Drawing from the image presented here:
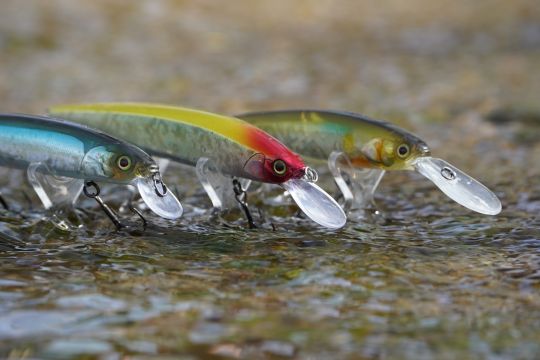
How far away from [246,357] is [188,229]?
3.79 feet

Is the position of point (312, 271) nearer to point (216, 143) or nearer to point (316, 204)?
point (316, 204)

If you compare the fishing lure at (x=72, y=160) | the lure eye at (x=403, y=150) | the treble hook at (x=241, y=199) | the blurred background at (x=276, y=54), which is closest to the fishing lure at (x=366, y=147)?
the lure eye at (x=403, y=150)

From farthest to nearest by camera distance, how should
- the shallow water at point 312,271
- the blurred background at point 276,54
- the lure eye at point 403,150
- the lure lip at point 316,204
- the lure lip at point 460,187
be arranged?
1. the blurred background at point 276,54
2. the lure eye at point 403,150
3. the lure lip at point 460,187
4. the lure lip at point 316,204
5. the shallow water at point 312,271

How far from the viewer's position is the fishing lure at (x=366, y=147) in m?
3.24

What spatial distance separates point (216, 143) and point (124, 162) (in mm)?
339

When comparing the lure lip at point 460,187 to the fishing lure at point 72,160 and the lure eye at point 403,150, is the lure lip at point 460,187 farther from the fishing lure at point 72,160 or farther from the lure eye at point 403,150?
the fishing lure at point 72,160

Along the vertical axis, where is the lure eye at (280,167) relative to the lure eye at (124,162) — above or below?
above

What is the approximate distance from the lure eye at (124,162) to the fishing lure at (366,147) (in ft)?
2.30

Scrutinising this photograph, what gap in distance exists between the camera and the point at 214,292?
2664 mm

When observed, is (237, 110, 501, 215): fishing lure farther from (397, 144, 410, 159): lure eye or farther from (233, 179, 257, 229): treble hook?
(233, 179, 257, 229): treble hook

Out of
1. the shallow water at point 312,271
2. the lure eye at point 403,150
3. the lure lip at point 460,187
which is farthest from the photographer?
the lure eye at point 403,150

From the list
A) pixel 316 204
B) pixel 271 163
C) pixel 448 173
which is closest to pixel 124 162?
pixel 271 163

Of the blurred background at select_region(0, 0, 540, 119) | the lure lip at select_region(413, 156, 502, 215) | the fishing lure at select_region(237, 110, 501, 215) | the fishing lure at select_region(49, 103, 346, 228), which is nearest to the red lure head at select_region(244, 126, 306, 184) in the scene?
the fishing lure at select_region(49, 103, 346, 228)

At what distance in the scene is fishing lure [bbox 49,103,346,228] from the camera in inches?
121
